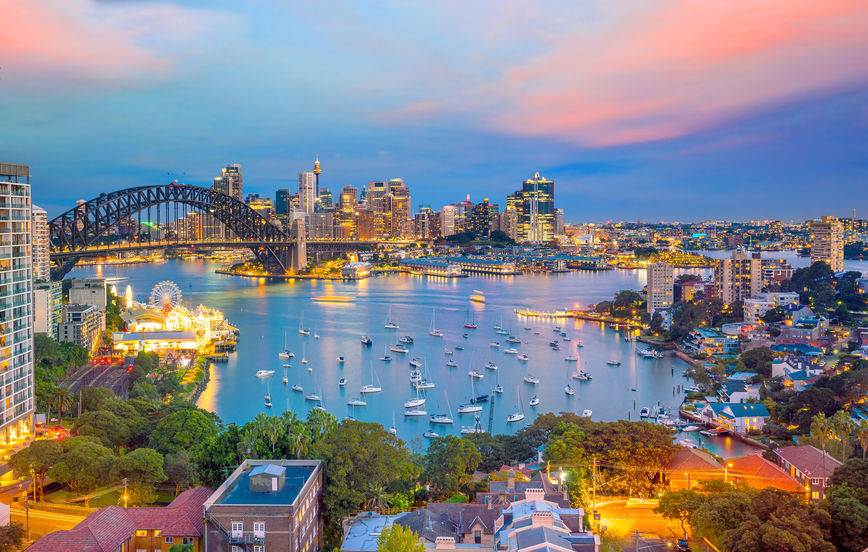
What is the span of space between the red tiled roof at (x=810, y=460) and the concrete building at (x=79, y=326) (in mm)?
15473

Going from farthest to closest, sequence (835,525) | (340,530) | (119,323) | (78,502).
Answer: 1. (119,323)
2. (78,502)
3. (340,530)
4. (835,525)

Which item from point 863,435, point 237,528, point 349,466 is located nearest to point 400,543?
point 237,528

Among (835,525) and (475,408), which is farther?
(475,408)

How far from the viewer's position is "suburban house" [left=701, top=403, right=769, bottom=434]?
1261cm

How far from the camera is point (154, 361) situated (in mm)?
15914

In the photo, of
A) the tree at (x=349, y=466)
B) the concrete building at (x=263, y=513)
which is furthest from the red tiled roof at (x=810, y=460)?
the concrete building at (x=263, y=513)

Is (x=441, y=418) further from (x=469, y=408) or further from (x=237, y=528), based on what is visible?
(x=237, y=528)

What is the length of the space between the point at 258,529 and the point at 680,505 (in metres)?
4.09

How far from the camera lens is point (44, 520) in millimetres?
7109

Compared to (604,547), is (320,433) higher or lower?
higher

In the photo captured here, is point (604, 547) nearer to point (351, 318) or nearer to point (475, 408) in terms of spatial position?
point (475, 408)

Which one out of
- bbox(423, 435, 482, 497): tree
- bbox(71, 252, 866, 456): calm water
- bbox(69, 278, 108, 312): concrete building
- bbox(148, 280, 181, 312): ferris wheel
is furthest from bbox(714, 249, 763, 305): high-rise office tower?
bbox(69, 278, 108, 312): concrete building

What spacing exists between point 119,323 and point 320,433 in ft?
49.5

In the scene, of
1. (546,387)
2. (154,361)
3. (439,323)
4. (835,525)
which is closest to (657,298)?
(439,323)
